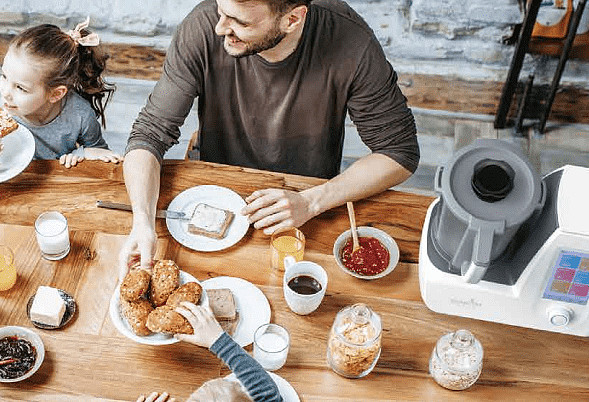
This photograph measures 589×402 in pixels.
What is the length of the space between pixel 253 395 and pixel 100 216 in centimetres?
69

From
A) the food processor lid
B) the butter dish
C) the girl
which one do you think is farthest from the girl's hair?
the food processor lid

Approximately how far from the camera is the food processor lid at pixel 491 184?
149cm

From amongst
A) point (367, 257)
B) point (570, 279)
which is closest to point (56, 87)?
point (367, 257)

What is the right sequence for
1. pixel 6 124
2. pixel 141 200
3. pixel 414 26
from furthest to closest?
pixel 414 26
pixel 6 124
pixel 141 200

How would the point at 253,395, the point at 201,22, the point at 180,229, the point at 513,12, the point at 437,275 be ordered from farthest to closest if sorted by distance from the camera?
1. the point at 513,12
2. the point at 201,22
3. the point at 180,229
4. the point at 437,275
5. the point at 253,395

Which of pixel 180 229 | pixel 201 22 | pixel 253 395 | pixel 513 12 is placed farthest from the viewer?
pixel 513 12

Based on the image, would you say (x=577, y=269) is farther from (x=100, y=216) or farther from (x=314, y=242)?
(x=100, y=216)

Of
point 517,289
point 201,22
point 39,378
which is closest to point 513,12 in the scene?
point 201,22

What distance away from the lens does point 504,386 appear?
1730mm

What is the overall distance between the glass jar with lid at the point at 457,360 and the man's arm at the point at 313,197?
489 mm

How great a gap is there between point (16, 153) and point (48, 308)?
57 cm

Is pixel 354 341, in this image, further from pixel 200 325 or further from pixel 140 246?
pixel 140 246

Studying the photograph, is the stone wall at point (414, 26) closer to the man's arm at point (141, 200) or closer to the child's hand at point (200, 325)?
the man's arm at point (141, 200)

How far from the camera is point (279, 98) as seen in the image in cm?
226
